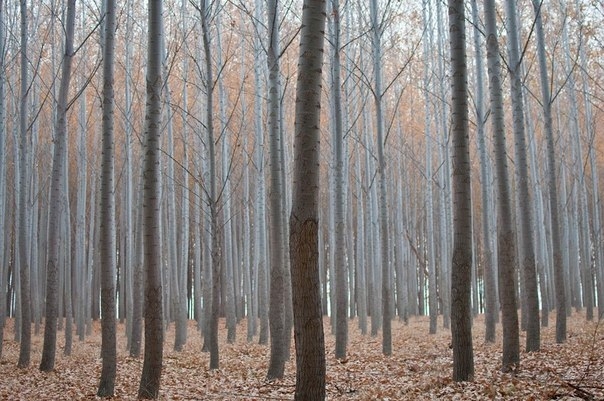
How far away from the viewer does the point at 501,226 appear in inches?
315

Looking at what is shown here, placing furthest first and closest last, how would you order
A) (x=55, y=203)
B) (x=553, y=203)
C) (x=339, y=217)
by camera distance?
1. (x=553, y=203)
2. (x=339, y=217)
3. (x=55, y=203)

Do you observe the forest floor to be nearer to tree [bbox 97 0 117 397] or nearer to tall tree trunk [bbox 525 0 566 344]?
tall tree trunk [bbox 525 0 566 344]

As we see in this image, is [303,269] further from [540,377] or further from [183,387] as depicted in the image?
[183,387]

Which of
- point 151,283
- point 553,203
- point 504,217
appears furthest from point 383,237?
point 151,283

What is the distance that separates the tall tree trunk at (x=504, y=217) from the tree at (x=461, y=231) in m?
0.91

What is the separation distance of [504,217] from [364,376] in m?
2.69

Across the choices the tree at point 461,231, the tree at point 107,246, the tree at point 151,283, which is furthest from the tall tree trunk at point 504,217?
the tree at point 107,246

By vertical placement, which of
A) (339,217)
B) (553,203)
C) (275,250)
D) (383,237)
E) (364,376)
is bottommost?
(364,376)

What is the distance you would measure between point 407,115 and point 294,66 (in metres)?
6.23

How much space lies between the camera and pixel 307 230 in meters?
4.58

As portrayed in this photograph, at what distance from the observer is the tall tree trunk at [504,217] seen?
24.1 ft

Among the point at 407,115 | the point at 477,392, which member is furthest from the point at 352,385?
the point at 407,115

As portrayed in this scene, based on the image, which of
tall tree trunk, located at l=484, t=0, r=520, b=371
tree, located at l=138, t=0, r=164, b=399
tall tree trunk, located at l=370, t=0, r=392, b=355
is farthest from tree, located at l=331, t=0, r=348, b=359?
tree, located at l=138, t=0, r=164, b=399

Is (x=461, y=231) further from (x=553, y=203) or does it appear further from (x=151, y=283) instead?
(x=553, y=203)
